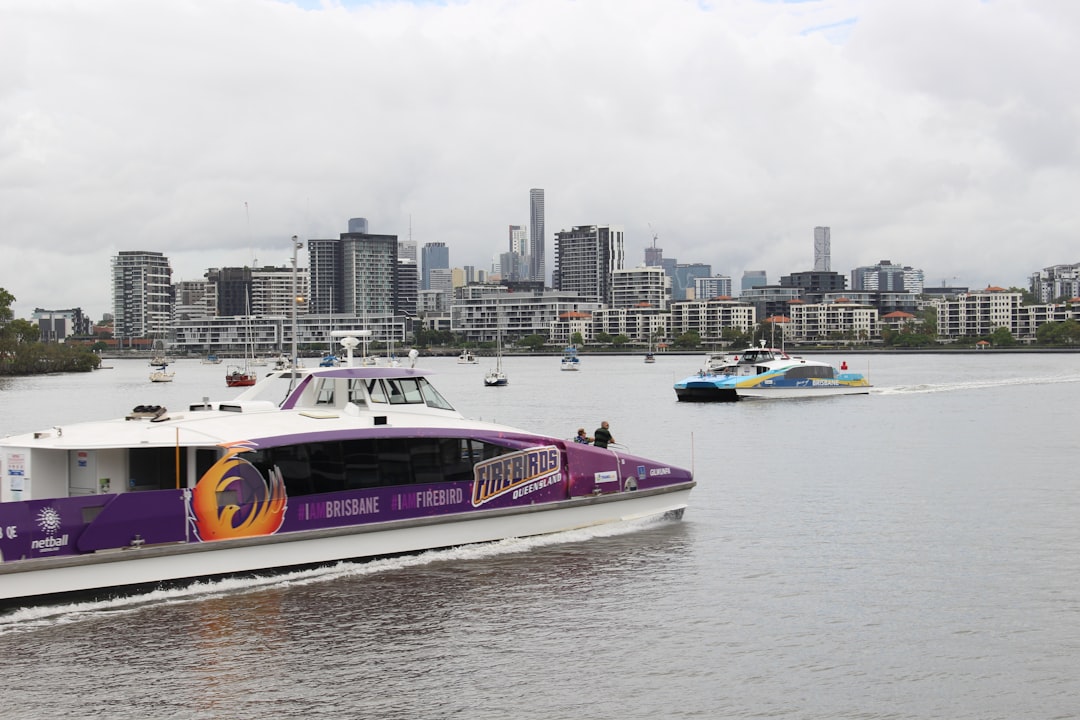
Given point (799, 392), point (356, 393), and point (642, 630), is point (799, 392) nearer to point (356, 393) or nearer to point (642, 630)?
point (356, 393)

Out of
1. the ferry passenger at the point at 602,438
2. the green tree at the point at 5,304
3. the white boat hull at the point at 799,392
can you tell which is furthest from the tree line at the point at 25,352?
the ferry passenger at the point at 602,438

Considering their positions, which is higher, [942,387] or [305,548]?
[305,548]

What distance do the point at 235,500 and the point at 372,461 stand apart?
271 centimetres

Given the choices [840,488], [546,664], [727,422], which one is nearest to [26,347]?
[727,422]

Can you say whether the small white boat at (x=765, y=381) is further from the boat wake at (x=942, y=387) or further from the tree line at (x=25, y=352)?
the tree line at (x=25, y=352)

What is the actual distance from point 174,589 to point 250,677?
12.4ft

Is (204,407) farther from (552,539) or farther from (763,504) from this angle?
(763,504)

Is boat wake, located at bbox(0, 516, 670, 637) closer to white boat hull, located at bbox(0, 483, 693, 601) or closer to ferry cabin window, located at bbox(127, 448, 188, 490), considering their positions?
white boat hull, located at bbox(0, 483, 693, 601)

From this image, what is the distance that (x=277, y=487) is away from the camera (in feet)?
62.5

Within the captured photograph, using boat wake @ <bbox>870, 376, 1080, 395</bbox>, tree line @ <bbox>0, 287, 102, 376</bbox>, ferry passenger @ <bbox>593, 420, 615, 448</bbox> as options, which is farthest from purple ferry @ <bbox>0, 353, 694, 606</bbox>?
tree line @ <bbox>0, 287, 102, 376</bbox>

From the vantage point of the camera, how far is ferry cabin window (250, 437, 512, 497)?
63.5 ft

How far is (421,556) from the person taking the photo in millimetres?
21062

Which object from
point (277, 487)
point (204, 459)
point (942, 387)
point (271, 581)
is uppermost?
point (204, 459)

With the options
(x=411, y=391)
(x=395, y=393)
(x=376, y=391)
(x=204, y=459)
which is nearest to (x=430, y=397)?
(x=411, y=391)
